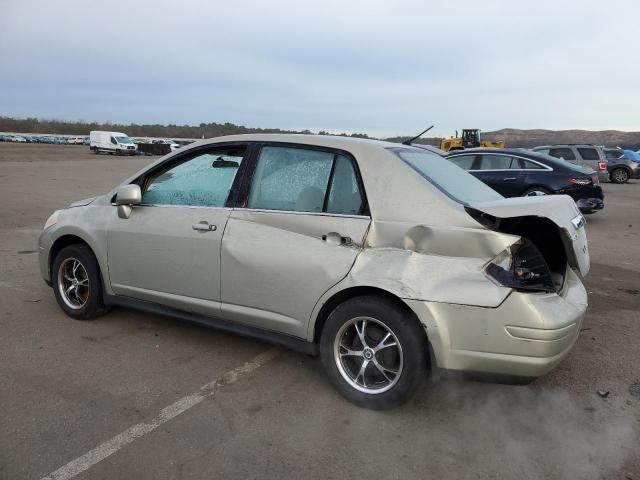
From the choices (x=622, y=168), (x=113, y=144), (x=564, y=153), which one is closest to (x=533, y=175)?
(x=564, y=153)

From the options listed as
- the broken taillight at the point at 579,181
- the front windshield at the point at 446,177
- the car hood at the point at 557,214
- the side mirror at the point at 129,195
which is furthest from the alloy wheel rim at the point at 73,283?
the broken taillight at the point at 579,181

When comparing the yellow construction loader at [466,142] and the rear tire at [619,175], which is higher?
the yellow construction loader at [466,142]

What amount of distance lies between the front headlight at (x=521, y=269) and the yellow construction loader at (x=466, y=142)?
31721 millimetres

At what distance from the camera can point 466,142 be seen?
35875mm

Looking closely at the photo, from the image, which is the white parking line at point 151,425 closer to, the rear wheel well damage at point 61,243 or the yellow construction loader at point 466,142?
the rear wheel well damage at point 61,243

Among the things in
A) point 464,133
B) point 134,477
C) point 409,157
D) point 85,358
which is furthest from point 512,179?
point 464,133

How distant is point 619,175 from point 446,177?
26.1 m

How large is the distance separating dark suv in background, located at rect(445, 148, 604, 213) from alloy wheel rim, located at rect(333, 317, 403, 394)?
7923 millimetres

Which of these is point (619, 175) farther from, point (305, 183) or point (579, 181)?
point (305, 183)

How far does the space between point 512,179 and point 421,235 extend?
9.06m

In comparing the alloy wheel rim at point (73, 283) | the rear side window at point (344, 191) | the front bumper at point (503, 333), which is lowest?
the alloy wheel rim at point (73, 283)

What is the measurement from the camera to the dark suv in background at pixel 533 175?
35.7ft

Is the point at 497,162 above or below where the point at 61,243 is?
above

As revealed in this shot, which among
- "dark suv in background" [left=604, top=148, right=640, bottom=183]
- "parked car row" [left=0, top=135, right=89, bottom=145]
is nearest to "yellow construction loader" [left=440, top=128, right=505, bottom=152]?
"dark suv in background" [left=604, top=148, right=640, bottom=183]
